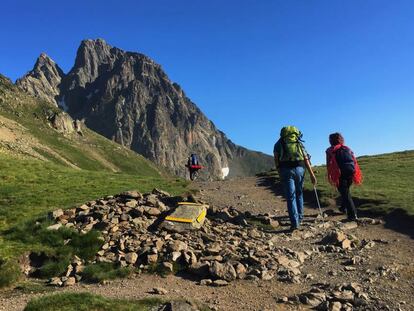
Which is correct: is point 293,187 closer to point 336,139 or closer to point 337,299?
point 336,139

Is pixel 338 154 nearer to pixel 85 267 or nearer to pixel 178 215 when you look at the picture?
pixel 178 215

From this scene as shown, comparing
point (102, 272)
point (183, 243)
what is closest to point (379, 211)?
point (183, 243)

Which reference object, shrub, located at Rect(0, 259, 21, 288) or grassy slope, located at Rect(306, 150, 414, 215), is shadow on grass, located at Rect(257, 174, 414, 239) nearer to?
grassy slope, located at Rect(306, 150, 414, 215)

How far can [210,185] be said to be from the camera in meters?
31.3

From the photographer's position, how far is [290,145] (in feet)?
56.2

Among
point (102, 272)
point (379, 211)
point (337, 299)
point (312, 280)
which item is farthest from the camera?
point (379, 211)

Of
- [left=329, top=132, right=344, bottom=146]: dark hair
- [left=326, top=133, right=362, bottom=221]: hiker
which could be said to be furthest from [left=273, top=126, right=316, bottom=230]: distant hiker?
[left=329, top=132, right=344, bottom=146]: dark hair

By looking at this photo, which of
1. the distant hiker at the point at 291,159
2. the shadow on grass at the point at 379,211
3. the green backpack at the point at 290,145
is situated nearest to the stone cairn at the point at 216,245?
the shadow on grass at the point at 379,211

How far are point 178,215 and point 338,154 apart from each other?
7.52m

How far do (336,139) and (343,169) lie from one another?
1458 mm

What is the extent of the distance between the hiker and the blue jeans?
2.32 metres

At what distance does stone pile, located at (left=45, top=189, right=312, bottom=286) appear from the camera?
41.1 feet

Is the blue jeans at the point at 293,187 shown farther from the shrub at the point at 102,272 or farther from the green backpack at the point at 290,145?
the shrub at the point at 102,272

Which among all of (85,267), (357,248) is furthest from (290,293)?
(85,267)
